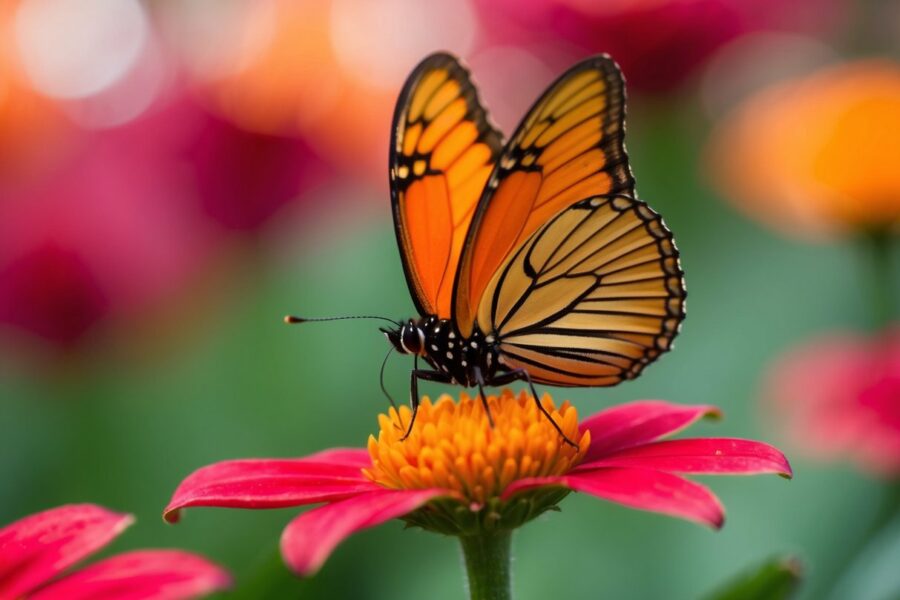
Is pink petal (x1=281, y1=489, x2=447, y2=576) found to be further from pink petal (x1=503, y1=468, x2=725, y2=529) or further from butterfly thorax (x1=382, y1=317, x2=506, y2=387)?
butterfly thorax (x1=382, y1=317, x2=506, y2=387)

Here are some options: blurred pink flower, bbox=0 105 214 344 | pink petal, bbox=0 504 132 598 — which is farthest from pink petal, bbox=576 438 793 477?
blurred pink flower, bbox=0 105 214 344

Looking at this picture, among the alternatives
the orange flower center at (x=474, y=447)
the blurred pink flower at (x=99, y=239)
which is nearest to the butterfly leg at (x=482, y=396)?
the orange flower center at (x=474, y=447)

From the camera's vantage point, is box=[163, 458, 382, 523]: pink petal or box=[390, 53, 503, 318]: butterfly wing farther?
box=[390, 53, 503, 318]: butterfly wing

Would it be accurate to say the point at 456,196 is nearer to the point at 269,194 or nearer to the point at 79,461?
the point at 269,194

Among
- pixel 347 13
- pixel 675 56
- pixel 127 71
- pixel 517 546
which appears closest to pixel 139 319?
pixel 517 546

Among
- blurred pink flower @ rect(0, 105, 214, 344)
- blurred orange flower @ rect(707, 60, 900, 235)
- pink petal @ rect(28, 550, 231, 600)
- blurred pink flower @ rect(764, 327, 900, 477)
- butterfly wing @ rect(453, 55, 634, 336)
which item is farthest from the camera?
blurred orange flower @ rect(707, 60, 900, 235)

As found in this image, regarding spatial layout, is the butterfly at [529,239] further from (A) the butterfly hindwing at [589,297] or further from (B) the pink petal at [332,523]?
(B) the pink petal at [332,523]

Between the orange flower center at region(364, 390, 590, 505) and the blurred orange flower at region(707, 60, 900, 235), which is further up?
the blurred orange flower at region(707, 60, 900, 235)

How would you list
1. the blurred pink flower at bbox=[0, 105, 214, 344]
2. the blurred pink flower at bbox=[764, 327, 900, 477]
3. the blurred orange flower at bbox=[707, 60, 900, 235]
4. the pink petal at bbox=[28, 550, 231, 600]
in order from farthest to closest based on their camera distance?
the blurred orange flower at bbox=[707, 60, 900, 235] → the blurred pink flower at bbox=[0, 105, 214, 344] → the blurred pink flower at bbox=[764, 327, 900, 477] → the pink petal at bbox=[28, 550, 231, 600]
